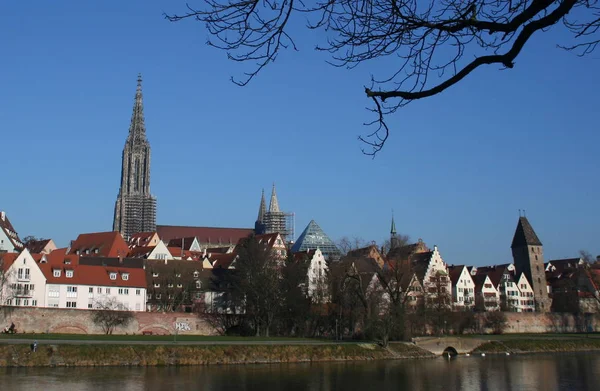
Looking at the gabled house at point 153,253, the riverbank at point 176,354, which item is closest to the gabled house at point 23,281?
the riverbank at point 176,354

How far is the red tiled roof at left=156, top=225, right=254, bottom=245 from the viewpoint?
5645 inches

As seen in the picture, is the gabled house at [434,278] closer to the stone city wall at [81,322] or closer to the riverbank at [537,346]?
the riverbank at [537,346]

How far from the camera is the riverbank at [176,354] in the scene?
36562 millimetres

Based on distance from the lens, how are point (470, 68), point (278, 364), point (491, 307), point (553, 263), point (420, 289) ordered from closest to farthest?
1. point (470, 68)
2. point (278, 364)
3. point (420, 289)
4. point (491, 307)
5. point (553, 263)

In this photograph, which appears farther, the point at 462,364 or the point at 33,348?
the point at 462,364

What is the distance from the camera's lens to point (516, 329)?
7994 centimetres

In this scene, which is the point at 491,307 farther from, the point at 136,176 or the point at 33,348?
the point at 136,176

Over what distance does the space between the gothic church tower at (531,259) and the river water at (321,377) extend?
55.5 m

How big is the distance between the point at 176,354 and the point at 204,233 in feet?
361

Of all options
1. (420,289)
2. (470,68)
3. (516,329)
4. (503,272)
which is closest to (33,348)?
(470,68)

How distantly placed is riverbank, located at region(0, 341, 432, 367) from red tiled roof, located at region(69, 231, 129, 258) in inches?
1758

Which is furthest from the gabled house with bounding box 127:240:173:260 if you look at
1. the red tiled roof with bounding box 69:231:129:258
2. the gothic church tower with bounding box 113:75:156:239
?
the gothic church tower with bounding box 113:75:156:239

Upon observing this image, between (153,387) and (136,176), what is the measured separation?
127 meters

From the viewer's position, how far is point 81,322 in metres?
52.3
